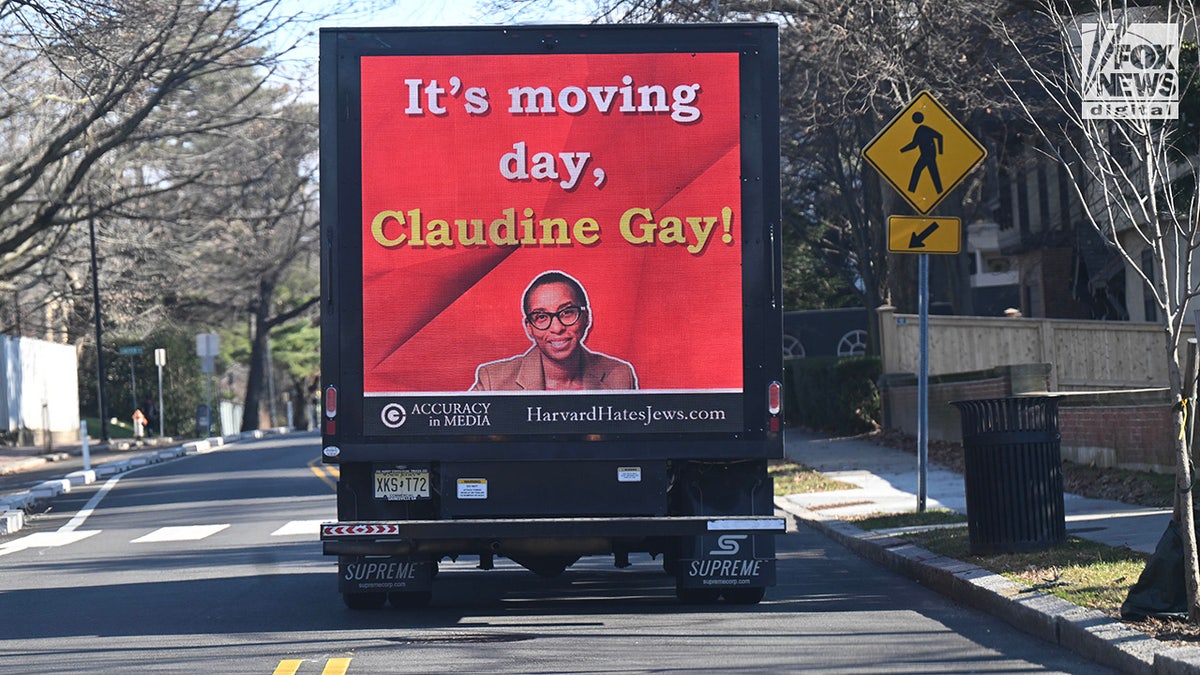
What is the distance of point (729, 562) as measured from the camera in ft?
33.2

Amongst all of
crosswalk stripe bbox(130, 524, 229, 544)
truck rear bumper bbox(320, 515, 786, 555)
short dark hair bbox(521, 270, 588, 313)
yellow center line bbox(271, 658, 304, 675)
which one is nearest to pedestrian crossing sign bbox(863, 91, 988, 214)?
short dark hair bbox(521, 270, 588, 313)

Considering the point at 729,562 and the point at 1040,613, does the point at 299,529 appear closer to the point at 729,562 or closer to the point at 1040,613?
the point at 729,562

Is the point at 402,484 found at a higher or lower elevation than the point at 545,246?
lower

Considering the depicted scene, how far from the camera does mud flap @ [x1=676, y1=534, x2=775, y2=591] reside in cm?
1007

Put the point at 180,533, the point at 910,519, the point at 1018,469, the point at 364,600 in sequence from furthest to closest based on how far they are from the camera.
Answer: the point at 180,533, the point at 910,519, the point at 1018,469, the point at 364,600

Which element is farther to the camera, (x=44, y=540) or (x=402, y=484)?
(x=44, y=540)

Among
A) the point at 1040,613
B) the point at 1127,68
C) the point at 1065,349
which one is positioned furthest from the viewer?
the point at 1065,349

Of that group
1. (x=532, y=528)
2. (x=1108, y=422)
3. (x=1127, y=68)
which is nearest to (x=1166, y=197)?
(x=1127, y=68)

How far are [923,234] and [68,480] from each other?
1723 cm

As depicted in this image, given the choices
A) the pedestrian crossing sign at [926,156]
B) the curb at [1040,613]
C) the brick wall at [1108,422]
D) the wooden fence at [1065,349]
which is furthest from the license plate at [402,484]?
the wooden fence at [1065,349]

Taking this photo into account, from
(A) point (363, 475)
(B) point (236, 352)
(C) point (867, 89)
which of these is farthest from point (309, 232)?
(A) point (363, 475)

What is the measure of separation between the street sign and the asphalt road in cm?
282

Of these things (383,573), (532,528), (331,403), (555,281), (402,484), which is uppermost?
(555,281)

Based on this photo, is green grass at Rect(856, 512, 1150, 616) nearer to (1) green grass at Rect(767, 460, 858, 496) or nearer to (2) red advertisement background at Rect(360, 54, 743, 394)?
(2) red advertisement background at Rect(360, 54, 743, 394)
